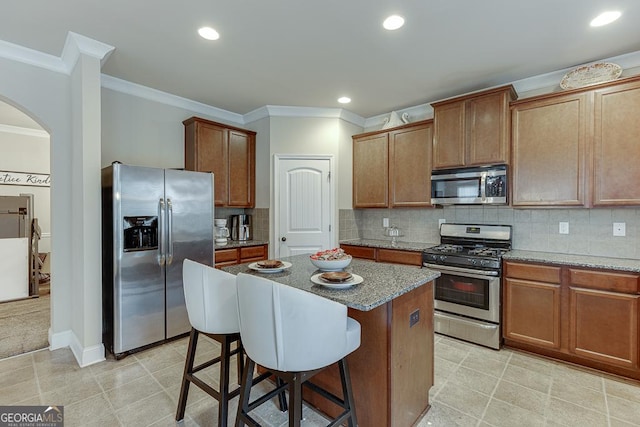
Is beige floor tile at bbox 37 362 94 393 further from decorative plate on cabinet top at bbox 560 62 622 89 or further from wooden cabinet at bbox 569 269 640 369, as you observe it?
decorative plate on cabinet top at bbox 560 62 622 89

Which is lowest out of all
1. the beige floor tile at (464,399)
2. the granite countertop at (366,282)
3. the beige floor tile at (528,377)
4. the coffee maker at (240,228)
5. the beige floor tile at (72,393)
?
the beige floor tile at (528,377)

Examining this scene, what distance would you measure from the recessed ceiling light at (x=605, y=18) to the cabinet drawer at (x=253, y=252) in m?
3.90

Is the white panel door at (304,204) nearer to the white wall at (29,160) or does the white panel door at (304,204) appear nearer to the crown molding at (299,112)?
the crown molding at (299,112)

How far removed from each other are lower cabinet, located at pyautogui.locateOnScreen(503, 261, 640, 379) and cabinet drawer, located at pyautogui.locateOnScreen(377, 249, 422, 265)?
906 millimetres

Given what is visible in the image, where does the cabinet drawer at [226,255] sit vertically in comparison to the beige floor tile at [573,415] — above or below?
above

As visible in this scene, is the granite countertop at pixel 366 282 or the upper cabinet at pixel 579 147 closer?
the granite countertop at pixel 366 282

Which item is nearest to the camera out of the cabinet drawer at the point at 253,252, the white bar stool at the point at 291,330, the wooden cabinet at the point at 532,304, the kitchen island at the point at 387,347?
the white bar stool at the point at 291,330

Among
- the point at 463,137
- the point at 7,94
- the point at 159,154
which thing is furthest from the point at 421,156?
the point at 7,94

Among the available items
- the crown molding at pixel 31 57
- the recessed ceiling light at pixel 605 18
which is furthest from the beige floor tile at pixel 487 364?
the crown molding at pixel 31 57

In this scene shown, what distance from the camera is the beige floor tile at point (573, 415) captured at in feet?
6.23

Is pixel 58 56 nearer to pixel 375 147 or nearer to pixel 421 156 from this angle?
pixel 375 147

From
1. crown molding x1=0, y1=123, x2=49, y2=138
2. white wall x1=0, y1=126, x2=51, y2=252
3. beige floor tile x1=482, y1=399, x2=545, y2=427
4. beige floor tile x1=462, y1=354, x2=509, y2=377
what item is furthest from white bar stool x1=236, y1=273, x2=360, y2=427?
crown molding x1=0, y1=123, x2=49, y2=138

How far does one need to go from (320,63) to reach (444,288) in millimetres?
2652

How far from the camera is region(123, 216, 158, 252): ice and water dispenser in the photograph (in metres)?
2.74
